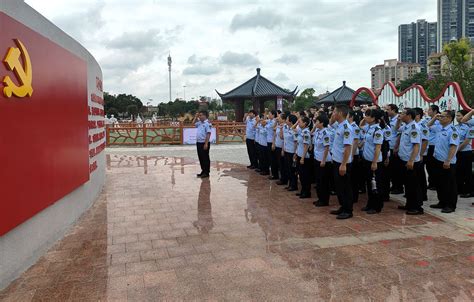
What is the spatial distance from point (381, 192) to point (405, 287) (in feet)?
8.14

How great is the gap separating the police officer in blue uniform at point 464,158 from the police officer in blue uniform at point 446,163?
72 cm

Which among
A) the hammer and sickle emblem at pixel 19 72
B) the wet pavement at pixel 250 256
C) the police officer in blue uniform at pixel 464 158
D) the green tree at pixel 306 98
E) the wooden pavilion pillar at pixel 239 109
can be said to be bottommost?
the wet pavement at pixel 250 256

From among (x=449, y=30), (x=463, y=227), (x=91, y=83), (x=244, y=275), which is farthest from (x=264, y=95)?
(x=449, y=30)

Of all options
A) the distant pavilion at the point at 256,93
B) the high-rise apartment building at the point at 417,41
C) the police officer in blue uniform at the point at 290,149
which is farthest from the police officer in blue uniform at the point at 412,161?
the high-rise apartment building at the point at 417,41

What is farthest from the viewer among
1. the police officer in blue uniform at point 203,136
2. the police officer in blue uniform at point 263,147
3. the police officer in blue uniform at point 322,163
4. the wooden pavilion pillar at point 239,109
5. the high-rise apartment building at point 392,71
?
the high-rise apartment building at point 392,71

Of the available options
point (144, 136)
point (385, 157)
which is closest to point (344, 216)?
point (385, 157)

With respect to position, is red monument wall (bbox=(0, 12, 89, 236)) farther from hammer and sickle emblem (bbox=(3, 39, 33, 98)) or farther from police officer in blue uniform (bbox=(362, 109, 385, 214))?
police officer in blue uniform (bbox=(362, 109, 385, 214))

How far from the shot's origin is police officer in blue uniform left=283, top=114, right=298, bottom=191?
281 inches

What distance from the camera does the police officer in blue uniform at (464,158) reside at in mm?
6258

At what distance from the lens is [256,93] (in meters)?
22.1

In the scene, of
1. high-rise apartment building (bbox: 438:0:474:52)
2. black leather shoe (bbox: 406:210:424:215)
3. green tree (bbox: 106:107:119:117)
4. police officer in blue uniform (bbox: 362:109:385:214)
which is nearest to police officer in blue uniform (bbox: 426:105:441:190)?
police officer in blue uniform (bbox: 362:109:385:214)

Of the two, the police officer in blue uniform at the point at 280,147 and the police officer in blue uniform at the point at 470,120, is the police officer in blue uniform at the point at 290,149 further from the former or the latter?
the police officer in blue uniform at the point at 470,120

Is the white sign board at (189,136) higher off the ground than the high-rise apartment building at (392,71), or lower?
lower

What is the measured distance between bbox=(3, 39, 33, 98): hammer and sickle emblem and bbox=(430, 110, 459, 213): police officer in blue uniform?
5.15 metres
